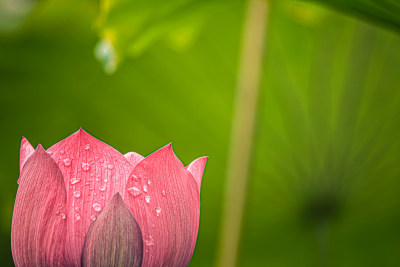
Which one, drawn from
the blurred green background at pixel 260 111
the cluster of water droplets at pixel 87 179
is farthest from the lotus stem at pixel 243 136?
the cluster of water droplets at pixel 87 179

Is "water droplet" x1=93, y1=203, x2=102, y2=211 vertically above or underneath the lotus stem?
underneath

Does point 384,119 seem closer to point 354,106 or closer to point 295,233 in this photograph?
point 354,106

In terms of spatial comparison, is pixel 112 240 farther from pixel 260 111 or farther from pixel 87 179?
pixel 260 111

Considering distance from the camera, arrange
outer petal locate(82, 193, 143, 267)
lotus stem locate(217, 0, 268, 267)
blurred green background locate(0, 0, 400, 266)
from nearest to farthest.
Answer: outer petal locate(82, 193, 143, 267)
lotus stem locate(217, 0, 268, 267)
blurred green background locate(0, 0, 400, 266)

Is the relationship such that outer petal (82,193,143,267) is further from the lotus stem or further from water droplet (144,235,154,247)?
the lotus stem

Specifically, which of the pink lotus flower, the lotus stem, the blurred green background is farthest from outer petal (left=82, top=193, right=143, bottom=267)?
the blurred green background

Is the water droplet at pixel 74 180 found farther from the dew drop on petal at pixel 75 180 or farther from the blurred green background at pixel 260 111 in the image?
the blurred green background at pixel 260 111
